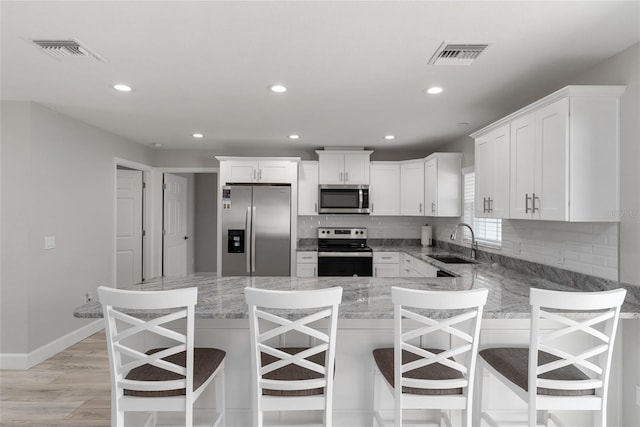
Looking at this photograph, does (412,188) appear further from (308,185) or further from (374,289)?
(374,289)

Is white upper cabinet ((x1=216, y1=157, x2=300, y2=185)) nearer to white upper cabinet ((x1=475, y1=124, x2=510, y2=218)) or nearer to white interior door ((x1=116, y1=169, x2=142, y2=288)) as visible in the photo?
white interior door ((x1=116, y1=169, x2=142, y2=288))

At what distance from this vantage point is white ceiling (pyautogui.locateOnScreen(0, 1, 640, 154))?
1.79 meters

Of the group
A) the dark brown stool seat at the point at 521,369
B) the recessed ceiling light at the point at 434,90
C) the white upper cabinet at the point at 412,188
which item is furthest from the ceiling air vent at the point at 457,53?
the white upper cabinet at the point at 412,188

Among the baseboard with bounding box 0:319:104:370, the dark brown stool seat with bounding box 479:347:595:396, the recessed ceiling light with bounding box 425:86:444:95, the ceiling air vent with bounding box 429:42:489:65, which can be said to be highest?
the recessed ceiling light with bounding box 425:86:444:95

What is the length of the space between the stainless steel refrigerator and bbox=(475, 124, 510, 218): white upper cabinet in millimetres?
2628

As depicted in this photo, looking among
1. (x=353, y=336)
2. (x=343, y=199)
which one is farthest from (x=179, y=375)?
(x=343, y=199)

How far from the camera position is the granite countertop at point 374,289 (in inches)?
74.6

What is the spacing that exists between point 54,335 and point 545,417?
13.9ft

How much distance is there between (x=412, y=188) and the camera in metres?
5.35

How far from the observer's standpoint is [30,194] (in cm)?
333

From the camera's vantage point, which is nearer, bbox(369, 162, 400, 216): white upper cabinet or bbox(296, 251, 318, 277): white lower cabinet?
bbox(296, 251, 318, 277): white lower cabinet

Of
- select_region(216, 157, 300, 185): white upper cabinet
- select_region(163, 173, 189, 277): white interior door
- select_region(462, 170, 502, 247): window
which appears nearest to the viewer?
select_region(462, 170, 502, 247): window

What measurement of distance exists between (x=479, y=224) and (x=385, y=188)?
1544 mm

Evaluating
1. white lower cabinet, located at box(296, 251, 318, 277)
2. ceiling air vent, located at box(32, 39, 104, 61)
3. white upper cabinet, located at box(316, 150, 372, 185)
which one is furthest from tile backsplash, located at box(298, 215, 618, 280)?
ceiling air vent, located at box(32, 39, 104, 61)
